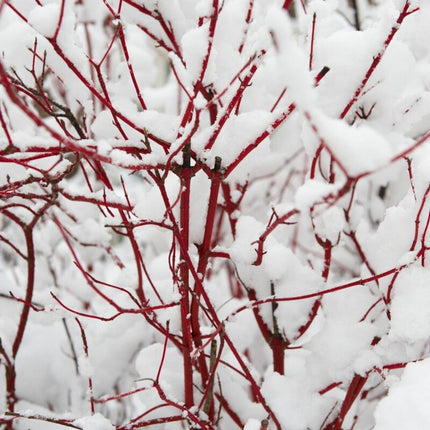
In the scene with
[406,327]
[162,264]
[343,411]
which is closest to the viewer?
[406,327]

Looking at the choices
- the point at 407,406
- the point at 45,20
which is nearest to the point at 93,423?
the point at 407,406

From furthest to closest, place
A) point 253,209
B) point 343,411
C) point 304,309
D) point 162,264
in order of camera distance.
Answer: point 253,209
point 162,264
point 304,309
point 343,411

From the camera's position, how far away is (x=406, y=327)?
1.04 meters

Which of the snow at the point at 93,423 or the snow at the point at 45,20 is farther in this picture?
the snow at the point at 93,423

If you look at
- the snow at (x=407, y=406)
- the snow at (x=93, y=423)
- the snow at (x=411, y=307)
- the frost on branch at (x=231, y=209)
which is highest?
the frost on branch at (x=231, y=209)

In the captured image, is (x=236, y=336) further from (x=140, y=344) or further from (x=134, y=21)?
(x=134, y=21)

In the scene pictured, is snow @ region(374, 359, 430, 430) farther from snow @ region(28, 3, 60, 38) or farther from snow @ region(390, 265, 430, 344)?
snow @ region(28, 3, 60, 38)

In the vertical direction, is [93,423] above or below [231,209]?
below

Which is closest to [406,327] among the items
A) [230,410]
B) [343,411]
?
[343,411]

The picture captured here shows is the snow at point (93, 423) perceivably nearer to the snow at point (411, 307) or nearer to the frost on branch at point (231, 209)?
the frost on branch at point (231, 209)

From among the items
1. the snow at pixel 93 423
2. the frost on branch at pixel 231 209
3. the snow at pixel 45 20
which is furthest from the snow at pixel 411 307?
the snow at pixel 45 20

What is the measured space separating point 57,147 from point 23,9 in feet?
1.98

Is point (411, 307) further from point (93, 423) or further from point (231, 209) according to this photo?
point (93, 423)

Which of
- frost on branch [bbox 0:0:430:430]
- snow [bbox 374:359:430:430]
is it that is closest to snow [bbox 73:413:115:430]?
frost on branch [bbox 0:0:430:430]
